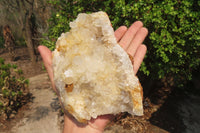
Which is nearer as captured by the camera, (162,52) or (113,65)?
(113,65)

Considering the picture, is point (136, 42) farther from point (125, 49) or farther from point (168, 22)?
point (168, 22)

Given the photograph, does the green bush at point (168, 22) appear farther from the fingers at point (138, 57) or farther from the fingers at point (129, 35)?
the fingers at point (138, 57)

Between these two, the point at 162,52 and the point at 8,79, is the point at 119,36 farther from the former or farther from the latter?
the point at 8,79

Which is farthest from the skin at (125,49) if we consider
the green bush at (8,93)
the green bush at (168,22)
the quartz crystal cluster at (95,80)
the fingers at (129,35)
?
the green bush at (8,93)

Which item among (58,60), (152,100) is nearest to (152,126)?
(152,100)

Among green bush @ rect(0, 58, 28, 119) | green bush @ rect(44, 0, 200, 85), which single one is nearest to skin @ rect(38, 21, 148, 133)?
green bush @ rect(44, 0, 200, 85)

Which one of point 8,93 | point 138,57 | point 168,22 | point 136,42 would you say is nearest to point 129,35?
point 136,42

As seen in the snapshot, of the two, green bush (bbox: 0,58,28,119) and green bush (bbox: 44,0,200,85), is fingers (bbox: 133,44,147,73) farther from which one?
green bush (bbox: 0,58,28,119)
